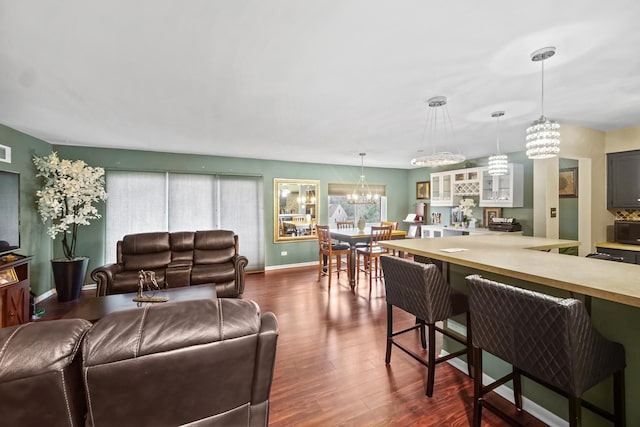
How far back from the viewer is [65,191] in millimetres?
4043

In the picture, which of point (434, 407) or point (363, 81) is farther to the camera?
point (363, 81)

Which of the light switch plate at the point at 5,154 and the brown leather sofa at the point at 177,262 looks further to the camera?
the brown leather sofa at the point at 177,262

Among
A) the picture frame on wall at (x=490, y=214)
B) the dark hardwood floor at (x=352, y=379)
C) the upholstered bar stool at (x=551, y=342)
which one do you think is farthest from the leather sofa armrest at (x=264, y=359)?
the picture frame on wall at (x=490, y=214)

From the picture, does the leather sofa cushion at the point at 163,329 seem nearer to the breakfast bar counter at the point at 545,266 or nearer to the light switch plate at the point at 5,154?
the breakfast bar counter at the point at 545,266

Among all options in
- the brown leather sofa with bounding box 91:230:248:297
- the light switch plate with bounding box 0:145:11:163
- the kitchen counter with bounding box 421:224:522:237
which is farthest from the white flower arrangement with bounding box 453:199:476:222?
the light switch plate with bounding box 0:145:11:163

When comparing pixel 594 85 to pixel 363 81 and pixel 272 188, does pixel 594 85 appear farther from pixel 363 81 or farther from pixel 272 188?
pixel 272 188

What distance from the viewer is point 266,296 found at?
4.30 m

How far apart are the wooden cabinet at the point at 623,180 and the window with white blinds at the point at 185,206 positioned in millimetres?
5570

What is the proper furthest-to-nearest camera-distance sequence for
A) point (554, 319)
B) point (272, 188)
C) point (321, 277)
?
point (272, 188) → point (321, 277) → point (554, 319)

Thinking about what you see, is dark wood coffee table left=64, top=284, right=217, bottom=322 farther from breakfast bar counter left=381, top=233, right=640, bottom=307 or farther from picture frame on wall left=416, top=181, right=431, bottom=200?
picture frame on wall left=416, top=181, right=431, bottom=200

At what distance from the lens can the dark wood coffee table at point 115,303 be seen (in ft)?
8.08

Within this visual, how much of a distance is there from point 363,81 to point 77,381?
2.40 m

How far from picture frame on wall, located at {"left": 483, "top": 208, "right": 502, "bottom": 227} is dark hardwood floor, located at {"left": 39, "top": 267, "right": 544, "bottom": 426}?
131 inches

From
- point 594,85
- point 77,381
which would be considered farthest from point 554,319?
point 594,85
